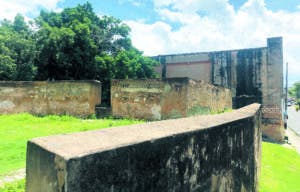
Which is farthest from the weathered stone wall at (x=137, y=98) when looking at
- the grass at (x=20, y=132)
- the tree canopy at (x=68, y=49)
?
the tree canopy at (x=68, y=49)

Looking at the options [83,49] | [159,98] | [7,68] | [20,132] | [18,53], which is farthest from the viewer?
[83,49]

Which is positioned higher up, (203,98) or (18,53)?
(18,53)

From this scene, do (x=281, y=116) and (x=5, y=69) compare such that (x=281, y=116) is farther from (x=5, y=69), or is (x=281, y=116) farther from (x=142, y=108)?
(x=5, y=69)

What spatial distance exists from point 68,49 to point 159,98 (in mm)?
10471

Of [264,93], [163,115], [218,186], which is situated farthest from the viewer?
[264,93]

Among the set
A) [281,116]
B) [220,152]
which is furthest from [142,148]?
[281,116]

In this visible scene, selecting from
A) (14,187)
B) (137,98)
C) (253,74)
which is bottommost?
(14,187)

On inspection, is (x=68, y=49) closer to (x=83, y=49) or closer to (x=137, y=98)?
(x=83, y=49)

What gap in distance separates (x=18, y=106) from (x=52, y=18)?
10324 mm

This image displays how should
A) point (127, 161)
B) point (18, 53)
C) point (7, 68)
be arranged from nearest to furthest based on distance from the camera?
1. point (127, 161)
2. point (7, 68)
3. point (18, 53)

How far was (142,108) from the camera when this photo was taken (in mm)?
8688

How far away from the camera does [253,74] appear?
2091 centimetres

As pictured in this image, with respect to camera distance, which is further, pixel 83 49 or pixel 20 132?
pixel 83 49

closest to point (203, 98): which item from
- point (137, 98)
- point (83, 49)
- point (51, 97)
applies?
point (137, 98)
